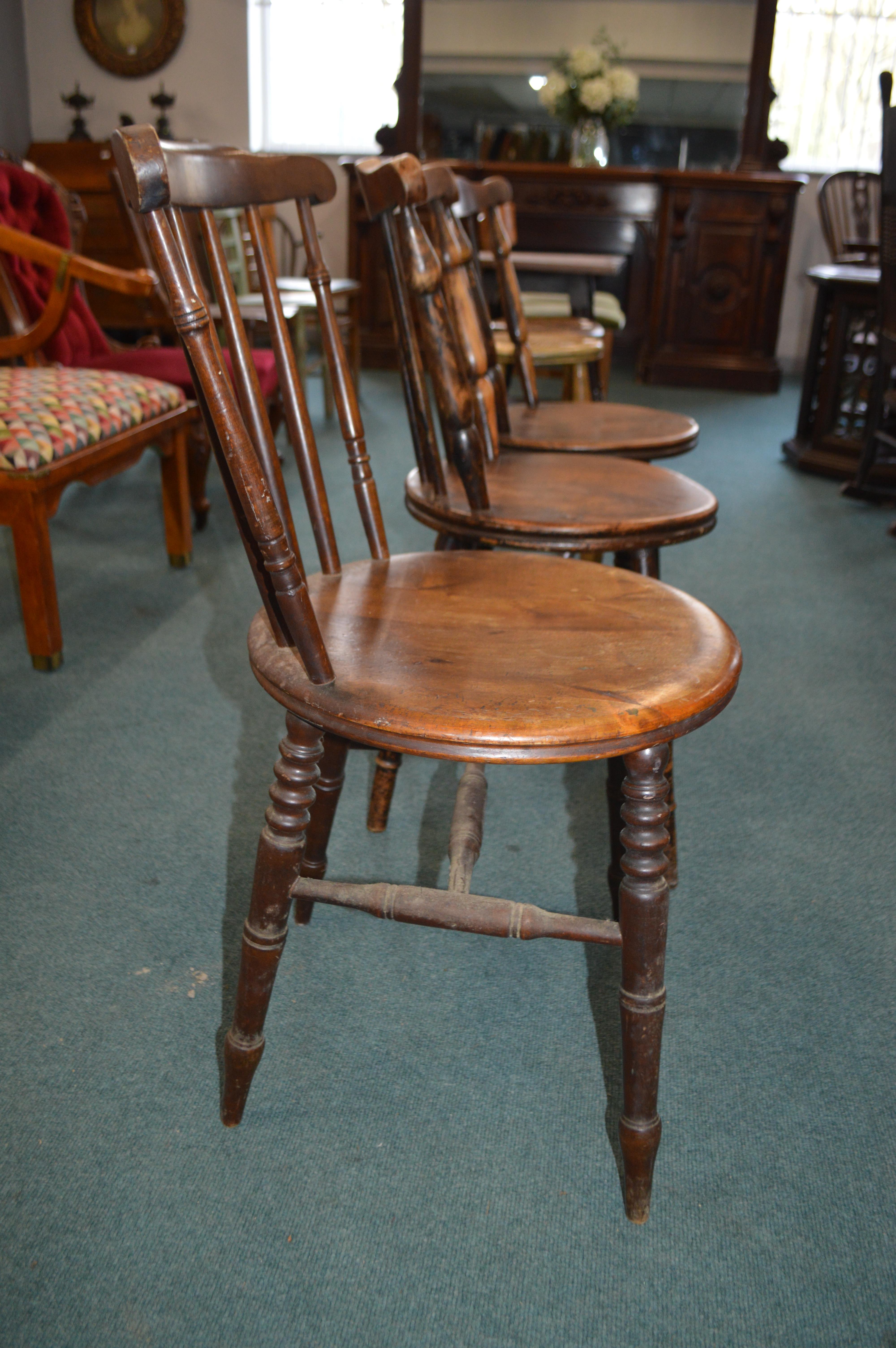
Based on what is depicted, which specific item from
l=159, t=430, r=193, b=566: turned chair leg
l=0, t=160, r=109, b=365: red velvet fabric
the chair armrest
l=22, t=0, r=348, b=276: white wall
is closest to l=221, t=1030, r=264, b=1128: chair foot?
l=159, t=430, r=193, b=566: turned chair leg

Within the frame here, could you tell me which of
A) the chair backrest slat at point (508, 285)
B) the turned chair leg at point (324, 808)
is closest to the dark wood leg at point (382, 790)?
the turned chair leg at point (324, 808)

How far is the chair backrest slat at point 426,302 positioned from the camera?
104 cm

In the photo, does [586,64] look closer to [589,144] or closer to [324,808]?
[589,144]

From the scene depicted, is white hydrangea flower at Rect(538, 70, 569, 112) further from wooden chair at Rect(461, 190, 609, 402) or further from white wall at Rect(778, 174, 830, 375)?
wooden chair at Rect(461, 190, 609, 402)

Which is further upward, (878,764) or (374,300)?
(374,300)

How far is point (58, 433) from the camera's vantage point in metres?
1.75

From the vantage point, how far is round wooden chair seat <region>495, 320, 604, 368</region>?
2.46m

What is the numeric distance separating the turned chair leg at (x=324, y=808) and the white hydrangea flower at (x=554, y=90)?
5.10m

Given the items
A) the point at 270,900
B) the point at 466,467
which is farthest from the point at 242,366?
the point at 270,900

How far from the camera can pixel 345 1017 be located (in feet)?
3.52

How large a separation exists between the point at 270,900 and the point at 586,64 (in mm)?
5343

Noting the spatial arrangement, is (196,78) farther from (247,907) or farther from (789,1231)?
(789,1231)

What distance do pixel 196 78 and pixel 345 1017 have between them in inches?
236

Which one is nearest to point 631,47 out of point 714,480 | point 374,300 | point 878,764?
point 374,300
